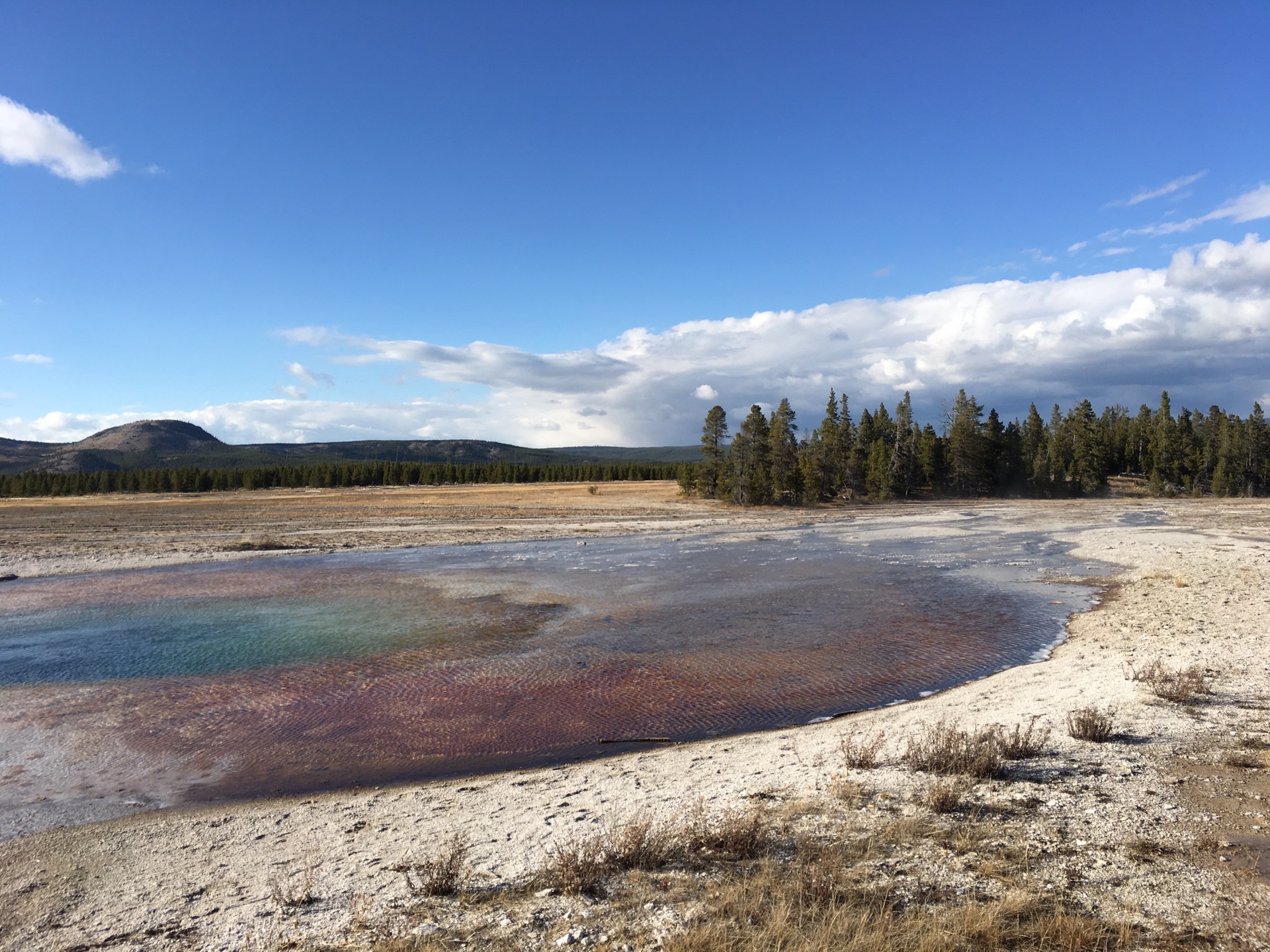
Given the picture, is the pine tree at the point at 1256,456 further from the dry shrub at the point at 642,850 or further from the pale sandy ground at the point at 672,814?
the dry shrub at the point at 642,850

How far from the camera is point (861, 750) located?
875 centimetres

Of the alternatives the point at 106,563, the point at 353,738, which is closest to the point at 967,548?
the point at 353,738

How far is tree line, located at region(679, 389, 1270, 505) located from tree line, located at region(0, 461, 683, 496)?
25302 mm

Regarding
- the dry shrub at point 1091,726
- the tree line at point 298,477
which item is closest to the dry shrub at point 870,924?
the dry shrub at point 1091,726

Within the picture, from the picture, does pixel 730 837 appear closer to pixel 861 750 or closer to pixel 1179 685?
pixel 861 750

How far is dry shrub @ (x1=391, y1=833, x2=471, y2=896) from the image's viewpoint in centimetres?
566

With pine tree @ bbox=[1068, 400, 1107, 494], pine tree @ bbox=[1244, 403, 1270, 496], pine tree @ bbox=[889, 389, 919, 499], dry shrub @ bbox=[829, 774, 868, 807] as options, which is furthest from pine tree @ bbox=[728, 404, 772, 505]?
pine tree @ bbox=[1244, 403, 1270, 496]

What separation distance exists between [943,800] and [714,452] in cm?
7168

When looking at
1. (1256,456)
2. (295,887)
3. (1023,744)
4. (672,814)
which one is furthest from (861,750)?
(1256,456)

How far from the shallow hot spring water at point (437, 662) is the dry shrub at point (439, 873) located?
10.8 ft

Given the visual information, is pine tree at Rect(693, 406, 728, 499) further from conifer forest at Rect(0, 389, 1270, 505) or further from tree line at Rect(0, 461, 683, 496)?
tree line at Rect(0, 461, 683, 496)

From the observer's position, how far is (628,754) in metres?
9.92

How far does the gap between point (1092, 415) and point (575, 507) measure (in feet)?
310

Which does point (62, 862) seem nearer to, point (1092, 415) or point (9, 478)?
point (1092, 415)
